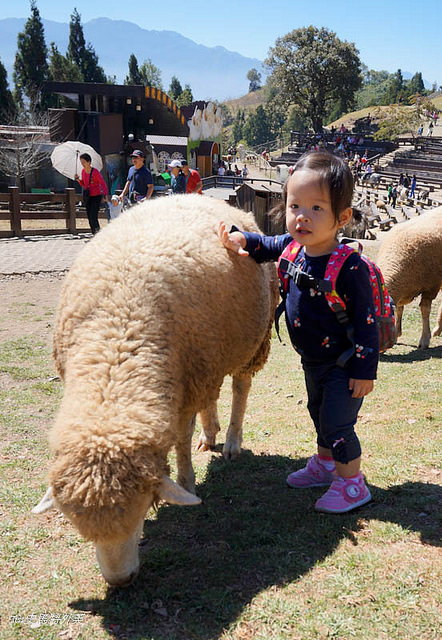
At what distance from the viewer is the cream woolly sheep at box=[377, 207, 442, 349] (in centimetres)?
800

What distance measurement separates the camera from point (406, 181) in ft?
127

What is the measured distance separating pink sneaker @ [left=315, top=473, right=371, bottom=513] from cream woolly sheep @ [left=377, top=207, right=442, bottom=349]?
5.03m

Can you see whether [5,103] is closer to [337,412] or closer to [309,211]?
[309,211]

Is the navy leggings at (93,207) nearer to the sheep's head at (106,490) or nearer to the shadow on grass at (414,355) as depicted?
the shadow on grass at (414,355)

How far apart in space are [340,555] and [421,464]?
1313 millimetres

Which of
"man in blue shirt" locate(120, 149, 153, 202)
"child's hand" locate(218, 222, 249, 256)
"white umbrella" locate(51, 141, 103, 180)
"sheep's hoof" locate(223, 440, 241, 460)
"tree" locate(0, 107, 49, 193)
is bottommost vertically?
"sheep's hoof" locate(223, 440, 241, 460)

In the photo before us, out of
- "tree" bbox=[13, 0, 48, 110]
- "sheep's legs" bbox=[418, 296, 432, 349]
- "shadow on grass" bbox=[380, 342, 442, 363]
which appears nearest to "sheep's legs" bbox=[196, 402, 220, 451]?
"shadow on grass" bbox=[380, 342, 442, 363]

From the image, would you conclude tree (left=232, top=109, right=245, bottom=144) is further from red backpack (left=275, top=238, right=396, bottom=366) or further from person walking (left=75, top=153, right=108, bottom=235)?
red backpack (left=275, top=238, right=396, bottom=366)

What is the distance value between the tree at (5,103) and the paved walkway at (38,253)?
104ft

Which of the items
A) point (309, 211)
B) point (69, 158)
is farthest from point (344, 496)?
point (69, 158)

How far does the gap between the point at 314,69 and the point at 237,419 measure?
72.3 metres

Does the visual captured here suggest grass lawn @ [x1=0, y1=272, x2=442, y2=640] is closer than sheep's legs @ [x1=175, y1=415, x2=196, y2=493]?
Yes

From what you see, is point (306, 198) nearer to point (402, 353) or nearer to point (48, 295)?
point (402, 353)

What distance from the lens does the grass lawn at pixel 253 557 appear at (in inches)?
101
